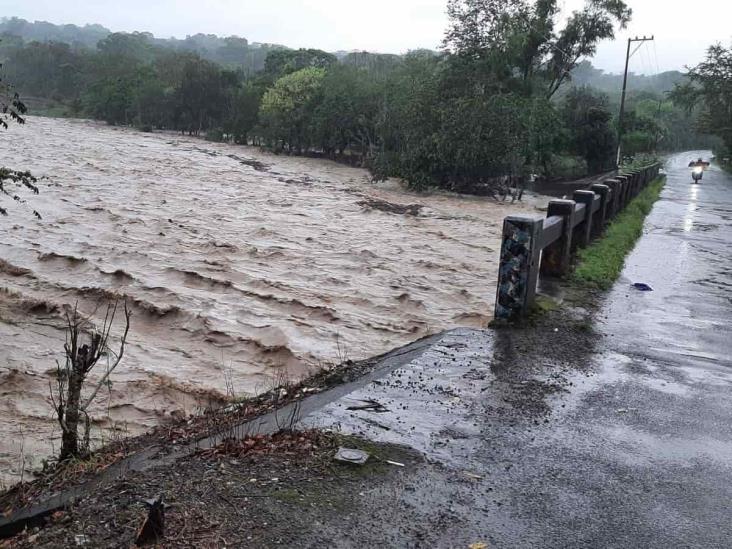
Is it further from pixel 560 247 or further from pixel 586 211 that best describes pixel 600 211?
pixel 560 247

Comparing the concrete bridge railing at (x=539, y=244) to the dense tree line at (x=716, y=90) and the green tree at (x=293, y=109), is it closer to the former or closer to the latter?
the green tree at (x=293, y=109)

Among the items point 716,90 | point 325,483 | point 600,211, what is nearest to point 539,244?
point 325,483

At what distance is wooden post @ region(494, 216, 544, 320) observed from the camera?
6.77 meters

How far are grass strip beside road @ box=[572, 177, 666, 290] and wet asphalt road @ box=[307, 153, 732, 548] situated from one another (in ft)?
5.61

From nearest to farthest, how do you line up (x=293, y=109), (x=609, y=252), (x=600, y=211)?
(x=609, y=252)
(x=600, y=211)
(x=293, y=109)

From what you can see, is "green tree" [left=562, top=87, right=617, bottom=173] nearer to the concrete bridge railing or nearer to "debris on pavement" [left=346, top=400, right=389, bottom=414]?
the concrete bridge railing

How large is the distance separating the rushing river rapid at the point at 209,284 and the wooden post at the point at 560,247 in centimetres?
125

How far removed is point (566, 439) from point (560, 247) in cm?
481

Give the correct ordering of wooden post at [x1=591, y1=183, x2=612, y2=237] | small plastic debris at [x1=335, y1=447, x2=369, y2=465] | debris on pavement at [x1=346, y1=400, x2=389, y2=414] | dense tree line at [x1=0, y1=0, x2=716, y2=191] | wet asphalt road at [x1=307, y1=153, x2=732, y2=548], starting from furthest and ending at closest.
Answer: dense tree line at [x1=0, y1=0, x2=716, y2=191] → wooden post at [x1=591, y1=183, x2=612, y2=237] → debris on pavement at [x1=346, y1=400, x2=389, y2=414] → small plastic debris at [x1=335, y1=447, x2=369, y2=465] → wet asphalt road at [x1=307, y1=153, x2=732, y2=548]

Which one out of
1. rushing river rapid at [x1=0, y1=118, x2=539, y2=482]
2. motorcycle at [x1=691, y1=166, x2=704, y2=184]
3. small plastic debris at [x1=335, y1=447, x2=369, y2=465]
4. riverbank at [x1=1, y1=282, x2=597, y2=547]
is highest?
motorcycle at [x1=691, y1=166, x2=704, y2=184]

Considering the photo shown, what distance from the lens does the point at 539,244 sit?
7156 mm

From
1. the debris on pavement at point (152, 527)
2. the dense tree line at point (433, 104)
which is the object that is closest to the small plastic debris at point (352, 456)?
the debris on pavement at point (152, 527)

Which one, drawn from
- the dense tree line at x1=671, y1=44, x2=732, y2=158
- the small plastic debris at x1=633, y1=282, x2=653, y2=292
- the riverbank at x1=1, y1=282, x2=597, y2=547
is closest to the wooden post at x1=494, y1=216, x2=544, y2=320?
the riverbank at x1=1, y1=282, x2=597, y2=547

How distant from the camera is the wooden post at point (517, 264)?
6766 millimetres
